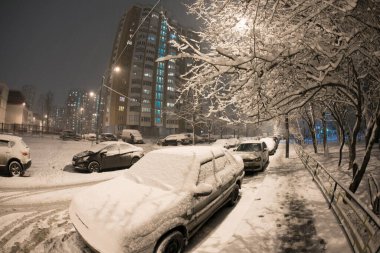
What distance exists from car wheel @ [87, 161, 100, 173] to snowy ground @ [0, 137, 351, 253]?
275 cm

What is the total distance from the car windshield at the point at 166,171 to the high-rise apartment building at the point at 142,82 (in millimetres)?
68102

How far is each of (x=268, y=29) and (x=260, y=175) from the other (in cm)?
751

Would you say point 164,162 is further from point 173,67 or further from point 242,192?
point 173,67

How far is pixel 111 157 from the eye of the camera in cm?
1227

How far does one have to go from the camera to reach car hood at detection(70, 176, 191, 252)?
3.16m

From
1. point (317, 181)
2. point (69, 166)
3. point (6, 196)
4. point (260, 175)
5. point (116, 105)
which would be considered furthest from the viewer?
point (116, 105)

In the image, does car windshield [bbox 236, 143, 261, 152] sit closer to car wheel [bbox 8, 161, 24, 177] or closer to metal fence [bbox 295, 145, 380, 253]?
metal fence [bbox 295, 145, 380, 253]

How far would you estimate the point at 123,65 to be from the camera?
7919 cm

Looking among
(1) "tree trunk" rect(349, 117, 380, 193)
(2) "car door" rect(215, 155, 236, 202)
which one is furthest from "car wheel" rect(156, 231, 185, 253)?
(1) "tree trunk" rect(349, 117, 380, 193)

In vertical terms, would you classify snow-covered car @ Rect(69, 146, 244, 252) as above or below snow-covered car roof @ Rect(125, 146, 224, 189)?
below

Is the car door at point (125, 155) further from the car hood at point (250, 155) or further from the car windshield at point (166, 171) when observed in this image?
the car windshield at point (166, 171)

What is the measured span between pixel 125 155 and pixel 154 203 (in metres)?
9.53

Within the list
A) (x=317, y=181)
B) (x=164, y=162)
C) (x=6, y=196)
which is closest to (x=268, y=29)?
(x=164, y=162)

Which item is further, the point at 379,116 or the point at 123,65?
the point at 123,65
